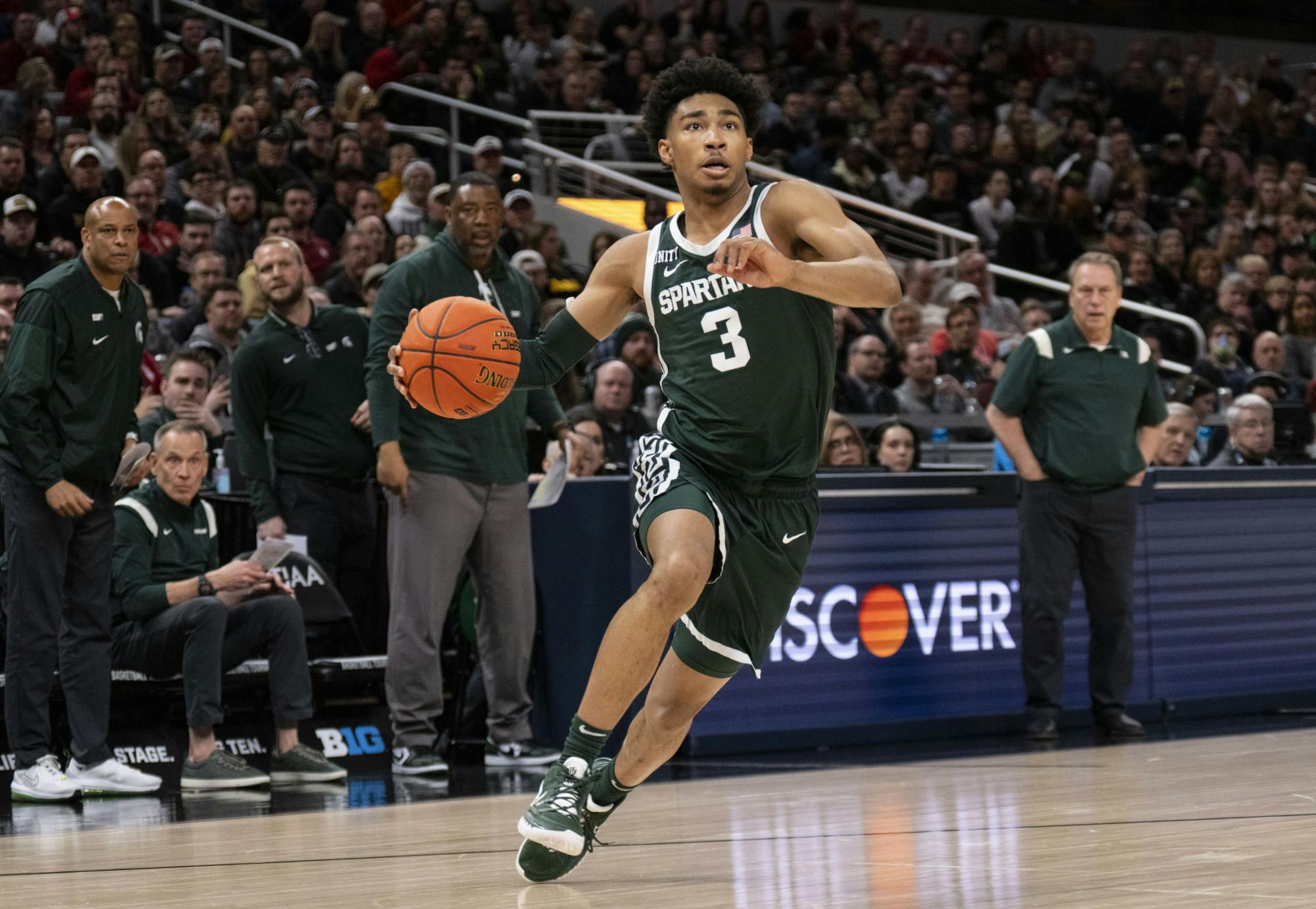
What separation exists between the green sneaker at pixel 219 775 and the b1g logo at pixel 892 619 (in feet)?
7.56

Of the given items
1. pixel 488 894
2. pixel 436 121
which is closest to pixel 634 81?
pixel 436 121

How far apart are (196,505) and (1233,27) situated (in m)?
20.0

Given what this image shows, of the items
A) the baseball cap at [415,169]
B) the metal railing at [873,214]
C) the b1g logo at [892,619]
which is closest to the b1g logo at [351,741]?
the b1g logo at [892,619]

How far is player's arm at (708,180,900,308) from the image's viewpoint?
13.2 ft

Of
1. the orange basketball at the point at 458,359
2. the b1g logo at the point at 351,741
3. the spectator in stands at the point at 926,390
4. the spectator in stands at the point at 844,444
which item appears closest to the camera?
the orange basketball at the point at 458,359

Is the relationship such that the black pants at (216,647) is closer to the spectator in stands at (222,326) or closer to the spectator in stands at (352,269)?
the spectator in stands at (222,326)

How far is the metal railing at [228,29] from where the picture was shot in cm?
1527

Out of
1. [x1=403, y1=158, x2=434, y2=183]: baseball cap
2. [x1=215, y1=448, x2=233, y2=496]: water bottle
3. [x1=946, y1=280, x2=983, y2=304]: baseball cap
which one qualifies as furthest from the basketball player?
[x1=403, y1=158, x2=434, y2=183]: baseball cap

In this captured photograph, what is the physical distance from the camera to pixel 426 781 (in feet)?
22.1

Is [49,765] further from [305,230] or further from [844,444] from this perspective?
[305,230]

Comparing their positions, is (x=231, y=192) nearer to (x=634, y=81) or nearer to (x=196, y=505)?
(x=196, y=505)

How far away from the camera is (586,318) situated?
4867 millimetres

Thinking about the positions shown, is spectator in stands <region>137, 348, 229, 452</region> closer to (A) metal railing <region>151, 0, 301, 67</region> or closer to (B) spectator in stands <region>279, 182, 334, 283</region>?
(B) spectator in stands <region>279, 182, 334, 283</region>

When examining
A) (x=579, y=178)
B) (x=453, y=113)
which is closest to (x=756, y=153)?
(x=579, y=178)
